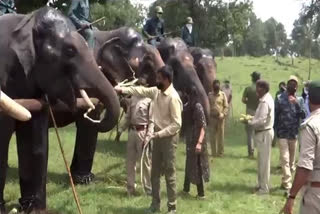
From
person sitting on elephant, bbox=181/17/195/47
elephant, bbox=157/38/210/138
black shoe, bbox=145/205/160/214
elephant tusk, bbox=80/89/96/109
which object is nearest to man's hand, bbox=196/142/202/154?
elephant, bbox=157/38/210/138

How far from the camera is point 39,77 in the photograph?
6.18 meters

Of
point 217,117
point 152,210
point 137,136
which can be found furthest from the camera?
point 217,117

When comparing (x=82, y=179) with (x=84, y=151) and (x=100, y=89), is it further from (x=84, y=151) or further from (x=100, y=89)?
(x=100, y=89)

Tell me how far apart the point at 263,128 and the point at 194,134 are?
4.25ft

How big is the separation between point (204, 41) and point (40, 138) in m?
28.6

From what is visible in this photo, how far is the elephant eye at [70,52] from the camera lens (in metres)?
6.25

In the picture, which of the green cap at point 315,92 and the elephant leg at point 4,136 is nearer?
the green cap at point 315,92

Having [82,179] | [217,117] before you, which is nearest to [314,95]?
[82,179]

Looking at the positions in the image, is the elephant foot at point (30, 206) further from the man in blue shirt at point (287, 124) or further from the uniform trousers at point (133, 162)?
the man in blue shirt at point (287, 124)

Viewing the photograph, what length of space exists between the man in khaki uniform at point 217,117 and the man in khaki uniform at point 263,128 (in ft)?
10.8

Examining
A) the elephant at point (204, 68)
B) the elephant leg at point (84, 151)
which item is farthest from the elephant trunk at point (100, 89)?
the elephant at point (204, 68)

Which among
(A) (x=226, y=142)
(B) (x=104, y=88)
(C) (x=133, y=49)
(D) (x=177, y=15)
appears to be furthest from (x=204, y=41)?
(B) (x=104, y=88)

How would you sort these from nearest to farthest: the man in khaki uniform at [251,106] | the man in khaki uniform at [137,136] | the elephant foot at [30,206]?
the elephant foot at [30,206]
the man in khaki uniform at [137,136]
the man in khaki uniform at [251,106]

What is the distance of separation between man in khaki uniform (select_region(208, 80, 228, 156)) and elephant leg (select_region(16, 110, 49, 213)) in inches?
253
